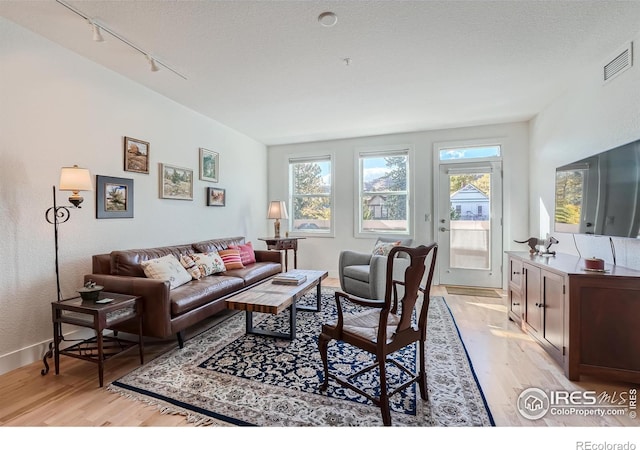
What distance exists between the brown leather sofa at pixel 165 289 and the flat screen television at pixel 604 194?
10.8ft

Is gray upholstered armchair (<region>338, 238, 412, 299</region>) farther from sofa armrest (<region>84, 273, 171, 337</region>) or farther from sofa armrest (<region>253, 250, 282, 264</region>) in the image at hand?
sofa armrest (<region>84, 273, 171, 337</region>)

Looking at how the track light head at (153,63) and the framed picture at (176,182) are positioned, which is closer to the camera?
the track light head at (153,63)

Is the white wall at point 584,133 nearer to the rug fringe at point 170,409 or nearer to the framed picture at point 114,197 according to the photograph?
the rug fringe at point 170,409

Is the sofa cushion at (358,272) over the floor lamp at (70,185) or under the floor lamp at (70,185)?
under

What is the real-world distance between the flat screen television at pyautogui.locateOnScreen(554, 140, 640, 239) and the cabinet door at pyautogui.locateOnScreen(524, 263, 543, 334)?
0.54m

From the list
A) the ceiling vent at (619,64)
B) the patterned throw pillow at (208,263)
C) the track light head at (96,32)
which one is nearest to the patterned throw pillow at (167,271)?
the patterned throw pillow at (208,263)

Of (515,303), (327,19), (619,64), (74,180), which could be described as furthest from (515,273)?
(74,180)

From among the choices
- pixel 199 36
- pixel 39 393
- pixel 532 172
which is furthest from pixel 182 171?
pixel 532 172

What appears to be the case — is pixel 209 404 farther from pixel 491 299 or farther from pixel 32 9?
pixel 491 299

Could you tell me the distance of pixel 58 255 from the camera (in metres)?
2.48

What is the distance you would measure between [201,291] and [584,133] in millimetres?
4041

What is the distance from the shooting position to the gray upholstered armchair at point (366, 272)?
3586mm

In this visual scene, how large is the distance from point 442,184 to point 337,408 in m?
3.96

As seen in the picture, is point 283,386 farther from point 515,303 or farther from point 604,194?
point 604,194
